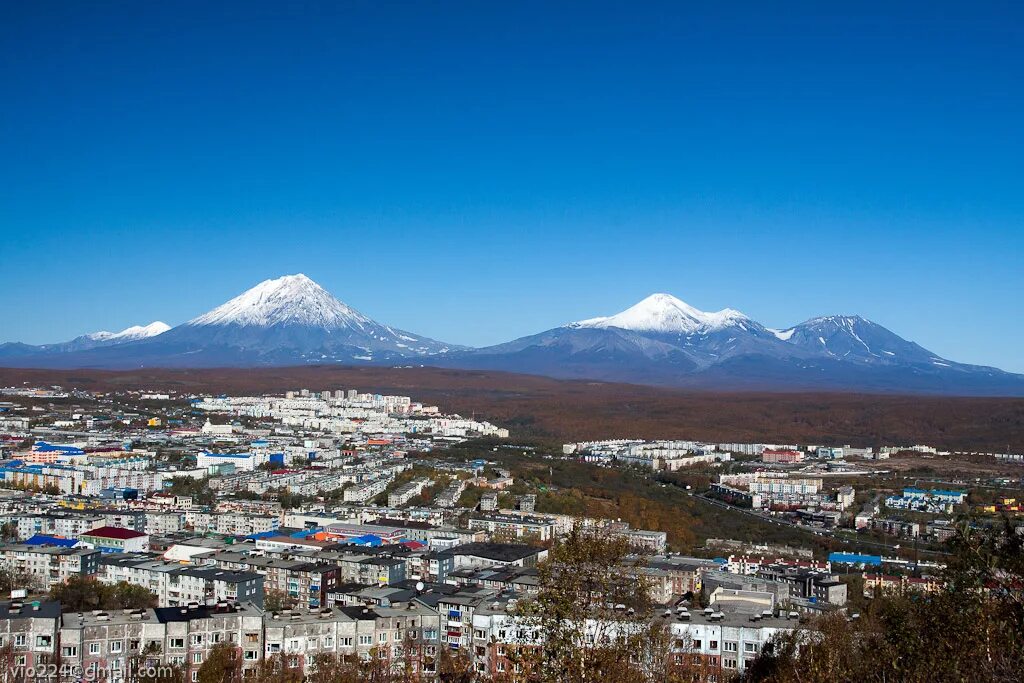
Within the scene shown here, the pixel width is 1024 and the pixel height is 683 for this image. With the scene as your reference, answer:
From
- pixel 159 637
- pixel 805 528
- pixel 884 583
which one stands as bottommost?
pixel 805 528

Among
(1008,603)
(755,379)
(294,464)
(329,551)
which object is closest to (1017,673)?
(1008,603)

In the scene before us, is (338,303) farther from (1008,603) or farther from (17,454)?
(1008,603)

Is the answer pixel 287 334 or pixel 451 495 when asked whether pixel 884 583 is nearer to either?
pixel 451 495

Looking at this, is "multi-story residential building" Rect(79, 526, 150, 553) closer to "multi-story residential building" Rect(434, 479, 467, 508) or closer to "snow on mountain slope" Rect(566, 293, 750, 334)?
"multi-story residential building" Rect(434, 479, 467, 508)

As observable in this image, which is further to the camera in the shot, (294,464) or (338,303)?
(338,303)

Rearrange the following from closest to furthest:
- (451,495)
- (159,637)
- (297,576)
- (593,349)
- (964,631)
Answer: (964,631)
(159,637)
(297,576)
(451,495)
(593,349)

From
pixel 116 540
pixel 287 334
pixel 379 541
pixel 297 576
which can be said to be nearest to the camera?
pixel 297 576

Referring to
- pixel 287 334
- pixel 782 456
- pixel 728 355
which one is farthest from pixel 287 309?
pixel 782 456
